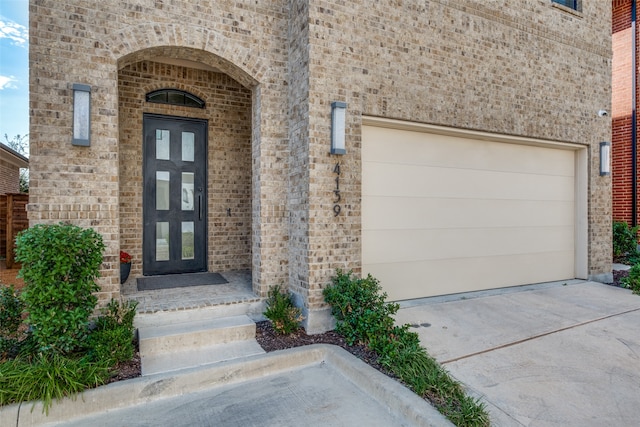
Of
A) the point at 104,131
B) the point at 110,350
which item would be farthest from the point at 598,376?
the point at 104,131

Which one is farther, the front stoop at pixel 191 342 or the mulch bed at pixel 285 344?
the front stoop at pixel 191 342

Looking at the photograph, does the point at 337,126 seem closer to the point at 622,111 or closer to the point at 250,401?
the point at 250,401

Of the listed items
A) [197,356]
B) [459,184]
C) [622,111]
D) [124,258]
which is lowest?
[197,356]

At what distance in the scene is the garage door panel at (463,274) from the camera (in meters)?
5.22

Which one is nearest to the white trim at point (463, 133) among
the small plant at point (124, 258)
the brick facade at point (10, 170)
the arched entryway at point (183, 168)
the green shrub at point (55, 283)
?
the arched entryway at point (183, 168)

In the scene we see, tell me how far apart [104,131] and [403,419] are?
12.4 ft

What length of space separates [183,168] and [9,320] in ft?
10.0

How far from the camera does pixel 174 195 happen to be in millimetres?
5781

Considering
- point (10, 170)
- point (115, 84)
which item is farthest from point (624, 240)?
point (10, 170)

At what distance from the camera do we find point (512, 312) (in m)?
4.89

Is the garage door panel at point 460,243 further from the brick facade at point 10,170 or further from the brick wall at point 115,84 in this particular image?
the brick facade at point 10,170

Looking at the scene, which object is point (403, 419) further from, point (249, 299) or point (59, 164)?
point (59, 164)

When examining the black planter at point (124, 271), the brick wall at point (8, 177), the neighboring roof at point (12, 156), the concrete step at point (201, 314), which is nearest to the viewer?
the concrete step at point (201, 314)

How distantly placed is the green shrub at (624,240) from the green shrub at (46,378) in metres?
10.1
